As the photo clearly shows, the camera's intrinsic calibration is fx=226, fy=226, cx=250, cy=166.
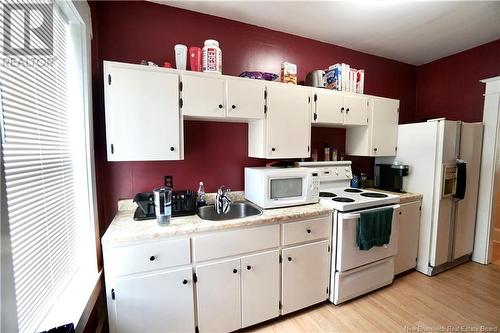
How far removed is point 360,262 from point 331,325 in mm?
558

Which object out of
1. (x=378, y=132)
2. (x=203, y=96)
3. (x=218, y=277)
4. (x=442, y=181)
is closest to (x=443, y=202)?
(x=442, y=181)

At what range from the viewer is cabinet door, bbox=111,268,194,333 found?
53.2 inches

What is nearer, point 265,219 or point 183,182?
point 265,219

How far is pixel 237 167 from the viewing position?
2236 millimetres

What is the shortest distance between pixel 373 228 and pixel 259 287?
1.07m

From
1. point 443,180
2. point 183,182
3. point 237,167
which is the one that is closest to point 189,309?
point 183,182

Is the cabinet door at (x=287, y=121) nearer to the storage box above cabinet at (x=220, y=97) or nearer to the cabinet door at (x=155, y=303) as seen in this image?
the storage box above cabinet at (x=220, y=97)

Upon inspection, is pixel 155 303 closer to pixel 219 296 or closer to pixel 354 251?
pixel 219 296

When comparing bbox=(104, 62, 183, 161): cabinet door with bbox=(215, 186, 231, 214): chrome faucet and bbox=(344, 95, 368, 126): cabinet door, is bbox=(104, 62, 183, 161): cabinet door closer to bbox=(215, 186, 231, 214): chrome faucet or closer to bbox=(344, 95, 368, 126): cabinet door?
bbox=(215, 186, 231, 214): chrome faucet

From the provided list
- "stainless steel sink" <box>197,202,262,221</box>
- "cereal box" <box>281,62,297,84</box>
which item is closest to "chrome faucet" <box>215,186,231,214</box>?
"stainless steel sink" <box>197,202,262,221</box>

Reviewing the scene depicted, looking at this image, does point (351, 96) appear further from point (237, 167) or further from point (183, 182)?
point (183, 182)

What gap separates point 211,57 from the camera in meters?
1.74

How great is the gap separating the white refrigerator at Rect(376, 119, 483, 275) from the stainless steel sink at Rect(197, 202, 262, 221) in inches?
73.5

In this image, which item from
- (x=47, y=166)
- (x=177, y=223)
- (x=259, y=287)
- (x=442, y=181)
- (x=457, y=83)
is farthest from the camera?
(x=457, y=83)
